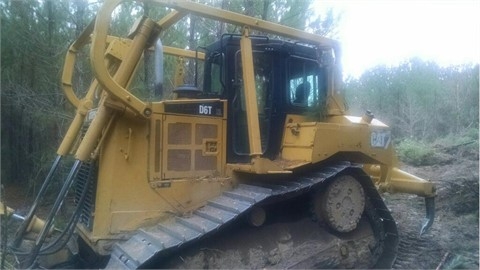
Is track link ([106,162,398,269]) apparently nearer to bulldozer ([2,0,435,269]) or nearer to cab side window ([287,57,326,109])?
bulldozer ([2,0,435,269])

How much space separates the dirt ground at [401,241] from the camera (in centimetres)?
420

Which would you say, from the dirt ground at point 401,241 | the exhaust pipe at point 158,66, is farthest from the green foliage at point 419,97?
the exhaust pipe at point 158,66

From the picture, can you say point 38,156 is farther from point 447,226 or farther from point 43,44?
point 447,226

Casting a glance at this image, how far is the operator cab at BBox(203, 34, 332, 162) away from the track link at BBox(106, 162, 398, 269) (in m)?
0.55

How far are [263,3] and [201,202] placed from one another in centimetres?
682

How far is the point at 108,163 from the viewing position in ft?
13.7

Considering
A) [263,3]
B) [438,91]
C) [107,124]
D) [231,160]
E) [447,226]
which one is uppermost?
[263,3]

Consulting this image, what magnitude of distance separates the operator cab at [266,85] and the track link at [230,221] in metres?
A: 0.55

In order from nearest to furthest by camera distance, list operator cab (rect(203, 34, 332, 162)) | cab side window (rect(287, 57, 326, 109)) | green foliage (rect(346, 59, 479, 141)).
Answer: operator cab (rect(203, 34, 332, 162)), cab side window (rect(287, 57, 326, 109)), green foliage (rect(346, 59, 479, 141))

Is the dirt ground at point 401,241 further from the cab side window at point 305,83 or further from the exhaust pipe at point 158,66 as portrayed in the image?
the exhaust pipe at point 158,66

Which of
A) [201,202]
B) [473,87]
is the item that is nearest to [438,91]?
[473,87]

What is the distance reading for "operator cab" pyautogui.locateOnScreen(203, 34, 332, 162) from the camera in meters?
4.77

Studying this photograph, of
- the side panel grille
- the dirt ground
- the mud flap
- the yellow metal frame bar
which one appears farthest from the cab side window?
the side panel grille

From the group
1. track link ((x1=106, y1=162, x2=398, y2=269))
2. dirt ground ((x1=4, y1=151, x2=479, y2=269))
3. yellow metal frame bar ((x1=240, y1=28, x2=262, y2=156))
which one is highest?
yellow metal frame bar ((x1=240, y1=28, x2=262, y2=156))
